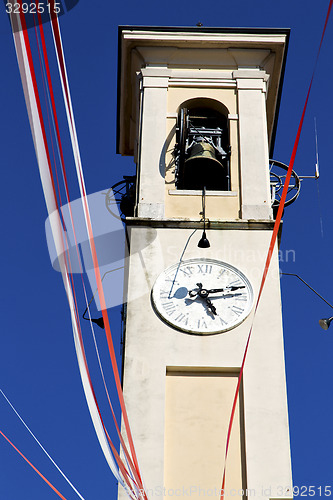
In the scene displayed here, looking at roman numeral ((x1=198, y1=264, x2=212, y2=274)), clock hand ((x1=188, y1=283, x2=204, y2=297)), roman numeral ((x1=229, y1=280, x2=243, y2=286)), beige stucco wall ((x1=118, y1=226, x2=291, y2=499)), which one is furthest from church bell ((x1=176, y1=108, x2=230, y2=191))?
clock hand ((x1=188, y1=283, x2=204, y2=297))

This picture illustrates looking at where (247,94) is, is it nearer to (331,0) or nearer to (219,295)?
(219,295)

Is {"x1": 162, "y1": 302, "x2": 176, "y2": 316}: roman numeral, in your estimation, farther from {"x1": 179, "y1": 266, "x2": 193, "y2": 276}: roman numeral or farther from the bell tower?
{"x1": 179, "y1": 266, "x2": 193, "y2": 276}: roman numeral

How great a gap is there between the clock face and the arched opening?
1.88 m

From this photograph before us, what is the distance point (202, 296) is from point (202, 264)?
0.63 meters

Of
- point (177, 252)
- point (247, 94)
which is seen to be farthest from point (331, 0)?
point (247, 94)

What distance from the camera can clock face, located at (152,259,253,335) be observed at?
1484cm

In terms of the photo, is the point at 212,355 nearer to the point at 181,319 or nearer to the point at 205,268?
the point at 181,319

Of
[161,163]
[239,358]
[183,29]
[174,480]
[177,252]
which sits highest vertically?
[183,29]

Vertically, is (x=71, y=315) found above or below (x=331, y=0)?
below

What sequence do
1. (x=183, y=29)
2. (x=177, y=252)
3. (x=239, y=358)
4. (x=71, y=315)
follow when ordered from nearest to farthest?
(x=71, y=315)
(x=239, y=358)
(x=177, y=252)
(x=183, y=29)

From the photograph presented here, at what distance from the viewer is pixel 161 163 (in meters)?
17.0

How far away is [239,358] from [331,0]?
17.6 ft

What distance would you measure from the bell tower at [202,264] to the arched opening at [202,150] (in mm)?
22

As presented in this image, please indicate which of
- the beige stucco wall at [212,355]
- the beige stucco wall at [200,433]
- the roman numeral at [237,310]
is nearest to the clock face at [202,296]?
the roman numeral at [237,310]
